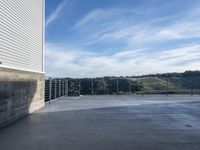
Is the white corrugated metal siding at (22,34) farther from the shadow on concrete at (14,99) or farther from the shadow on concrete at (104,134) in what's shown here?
the shadow on concrete at (104,134)

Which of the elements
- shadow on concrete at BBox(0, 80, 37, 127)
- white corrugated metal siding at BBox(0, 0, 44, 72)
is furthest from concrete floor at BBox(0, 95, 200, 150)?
white corrugated metal siding at BBox(0, 0, 44, 72)

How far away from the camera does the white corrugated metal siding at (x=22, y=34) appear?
5.58 metres

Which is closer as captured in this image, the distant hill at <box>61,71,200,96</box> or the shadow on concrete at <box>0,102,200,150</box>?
the shadow on concrete at <box>0,102,200,150</box>

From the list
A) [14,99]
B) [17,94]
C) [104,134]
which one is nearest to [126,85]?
[17,94]

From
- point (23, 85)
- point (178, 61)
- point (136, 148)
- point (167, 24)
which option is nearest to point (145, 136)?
point (136, 148)

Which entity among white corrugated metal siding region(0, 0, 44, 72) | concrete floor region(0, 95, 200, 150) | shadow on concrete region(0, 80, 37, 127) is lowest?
concrete floor region(0, 95, 200, 150)

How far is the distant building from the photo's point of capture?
5.53 meters

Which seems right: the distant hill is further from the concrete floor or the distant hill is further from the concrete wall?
the concrete floor

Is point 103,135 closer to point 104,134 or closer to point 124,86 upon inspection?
point 104,134

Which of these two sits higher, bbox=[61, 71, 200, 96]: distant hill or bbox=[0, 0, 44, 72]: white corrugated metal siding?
bbox=[0, 0, 44, 72]: white corrugated metal siding

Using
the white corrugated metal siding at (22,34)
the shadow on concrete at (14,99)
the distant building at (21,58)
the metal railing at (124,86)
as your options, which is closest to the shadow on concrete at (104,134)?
the shadow on concrete at (14,99)

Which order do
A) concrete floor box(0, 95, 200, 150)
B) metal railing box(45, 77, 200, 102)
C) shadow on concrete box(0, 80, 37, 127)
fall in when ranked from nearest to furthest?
concrete floor box(0, 95, 200, 150)
shadow on concrete box(0, 80, 37, 127)
metal railing box(45, 77, 200, 102)

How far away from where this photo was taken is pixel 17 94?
6.38m

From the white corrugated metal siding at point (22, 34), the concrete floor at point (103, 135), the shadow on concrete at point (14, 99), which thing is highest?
the white corrugated metal siding at point (22, 34)
